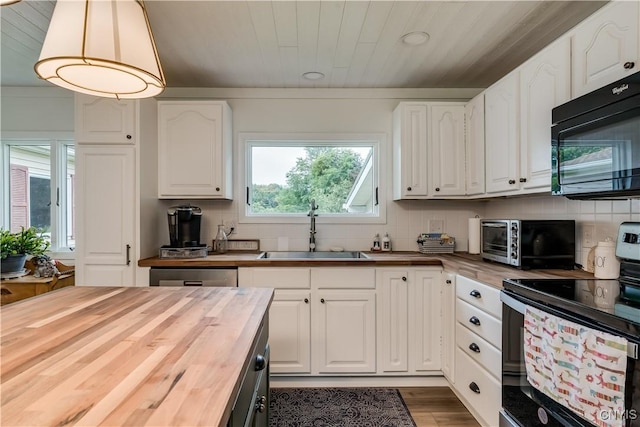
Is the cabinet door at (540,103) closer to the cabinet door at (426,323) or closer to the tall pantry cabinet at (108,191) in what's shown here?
the cabinet door at (426,323)

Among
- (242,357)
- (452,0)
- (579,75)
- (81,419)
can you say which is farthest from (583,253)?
(81,419)

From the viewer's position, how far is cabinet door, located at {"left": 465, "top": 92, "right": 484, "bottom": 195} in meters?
2.46

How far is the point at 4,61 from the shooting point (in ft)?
8.22

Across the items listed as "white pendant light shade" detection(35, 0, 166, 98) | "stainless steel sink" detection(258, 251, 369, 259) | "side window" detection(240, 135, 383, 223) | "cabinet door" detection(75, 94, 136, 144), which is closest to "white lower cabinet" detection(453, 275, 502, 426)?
"stainless steel sink" detection(258, 251, 369, 259)

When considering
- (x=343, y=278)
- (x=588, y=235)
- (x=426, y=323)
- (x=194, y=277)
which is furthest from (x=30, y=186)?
(x=588, y=235)

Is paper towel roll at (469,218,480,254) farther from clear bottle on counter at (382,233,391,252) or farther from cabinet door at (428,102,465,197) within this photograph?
clear bottle on counter at (382,233,391,252)

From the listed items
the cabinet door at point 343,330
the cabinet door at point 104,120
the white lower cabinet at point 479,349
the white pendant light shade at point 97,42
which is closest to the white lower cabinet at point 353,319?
the cabinet door at point 343,330

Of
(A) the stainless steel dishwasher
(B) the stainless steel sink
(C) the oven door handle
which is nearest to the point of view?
(C) the oven door handle

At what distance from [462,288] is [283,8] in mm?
1991

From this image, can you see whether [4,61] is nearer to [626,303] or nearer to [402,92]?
[402,92]

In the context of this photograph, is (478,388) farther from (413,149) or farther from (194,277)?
(194,277)

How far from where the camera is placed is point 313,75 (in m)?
2.71

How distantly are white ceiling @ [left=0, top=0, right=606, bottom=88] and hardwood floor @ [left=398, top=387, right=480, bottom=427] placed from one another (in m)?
2.42

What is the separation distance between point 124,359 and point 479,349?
1.81 metres
